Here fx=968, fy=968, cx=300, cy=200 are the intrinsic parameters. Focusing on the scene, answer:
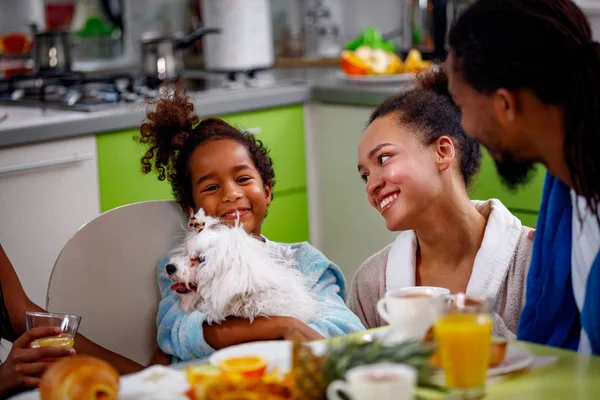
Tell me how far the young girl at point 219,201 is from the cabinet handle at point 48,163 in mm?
534

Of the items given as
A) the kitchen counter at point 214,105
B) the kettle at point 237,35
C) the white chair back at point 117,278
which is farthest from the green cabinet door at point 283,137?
the white chair back at point 117,278

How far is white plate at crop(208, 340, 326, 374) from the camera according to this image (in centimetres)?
125

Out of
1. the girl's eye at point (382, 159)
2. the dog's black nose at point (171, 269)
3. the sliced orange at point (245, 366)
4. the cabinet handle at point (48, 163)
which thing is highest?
the girl's eye at point (382, 159)

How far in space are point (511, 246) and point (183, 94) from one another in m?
0.73

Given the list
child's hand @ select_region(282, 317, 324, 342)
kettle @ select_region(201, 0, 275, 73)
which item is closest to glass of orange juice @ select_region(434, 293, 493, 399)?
child's hand @ select_region(282, 317, 324, 342)

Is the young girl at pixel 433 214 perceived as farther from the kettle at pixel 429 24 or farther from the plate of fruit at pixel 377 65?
the kettle at pixel 429 24

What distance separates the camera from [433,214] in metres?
1.88

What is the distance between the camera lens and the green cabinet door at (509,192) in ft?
8.46

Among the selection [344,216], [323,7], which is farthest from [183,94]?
[323,7]

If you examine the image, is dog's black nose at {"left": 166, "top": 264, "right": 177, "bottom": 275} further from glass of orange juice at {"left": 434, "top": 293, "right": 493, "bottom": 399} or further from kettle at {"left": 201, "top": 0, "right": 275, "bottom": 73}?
kettle at {"left": 201, "top": 0, "right": 275, "bottom": 73}

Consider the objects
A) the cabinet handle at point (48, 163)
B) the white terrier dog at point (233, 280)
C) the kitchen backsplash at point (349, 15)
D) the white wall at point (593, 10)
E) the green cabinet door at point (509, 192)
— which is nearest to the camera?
the white terrier dog at point (233, 280)

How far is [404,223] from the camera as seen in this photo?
185 centimetres

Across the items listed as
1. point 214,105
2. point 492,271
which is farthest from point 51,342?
point 214,105

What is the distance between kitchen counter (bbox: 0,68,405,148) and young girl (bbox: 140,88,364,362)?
1.73 ft
